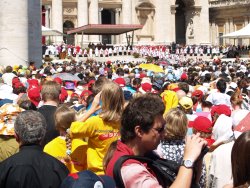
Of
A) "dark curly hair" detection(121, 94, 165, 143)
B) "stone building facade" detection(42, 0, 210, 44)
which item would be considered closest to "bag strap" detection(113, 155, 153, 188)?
"dark curly hair" detection(121, 94, 165, 143)

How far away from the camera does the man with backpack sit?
3707 millimetres

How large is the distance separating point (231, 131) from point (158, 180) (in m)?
3.47

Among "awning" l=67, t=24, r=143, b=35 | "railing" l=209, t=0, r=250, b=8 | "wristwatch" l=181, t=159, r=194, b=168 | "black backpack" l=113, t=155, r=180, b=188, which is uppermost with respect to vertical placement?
"railing" l=209, t=0, r=250, b=8

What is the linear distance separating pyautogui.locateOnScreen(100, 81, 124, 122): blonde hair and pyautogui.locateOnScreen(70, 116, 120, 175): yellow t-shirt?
9cm

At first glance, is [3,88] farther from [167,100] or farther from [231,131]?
[231,131]

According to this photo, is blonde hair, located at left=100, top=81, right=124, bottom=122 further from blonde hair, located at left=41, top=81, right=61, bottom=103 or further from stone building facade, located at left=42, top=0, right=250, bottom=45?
stone building facade, located at left=42, top=0, right=250, bottom=45

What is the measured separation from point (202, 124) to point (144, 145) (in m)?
2.72

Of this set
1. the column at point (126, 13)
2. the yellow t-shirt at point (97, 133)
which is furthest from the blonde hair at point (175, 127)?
the column at point (126, 13)

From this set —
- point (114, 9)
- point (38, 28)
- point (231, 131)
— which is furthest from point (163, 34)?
point (231, 131)

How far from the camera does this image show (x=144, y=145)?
4055 mm

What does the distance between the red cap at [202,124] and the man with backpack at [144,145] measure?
2498 mm

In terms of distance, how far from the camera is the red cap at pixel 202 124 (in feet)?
21.7

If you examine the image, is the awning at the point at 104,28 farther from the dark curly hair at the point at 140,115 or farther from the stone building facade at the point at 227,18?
the dark curly hair at the point at 140,115

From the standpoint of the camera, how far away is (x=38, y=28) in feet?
82.8
